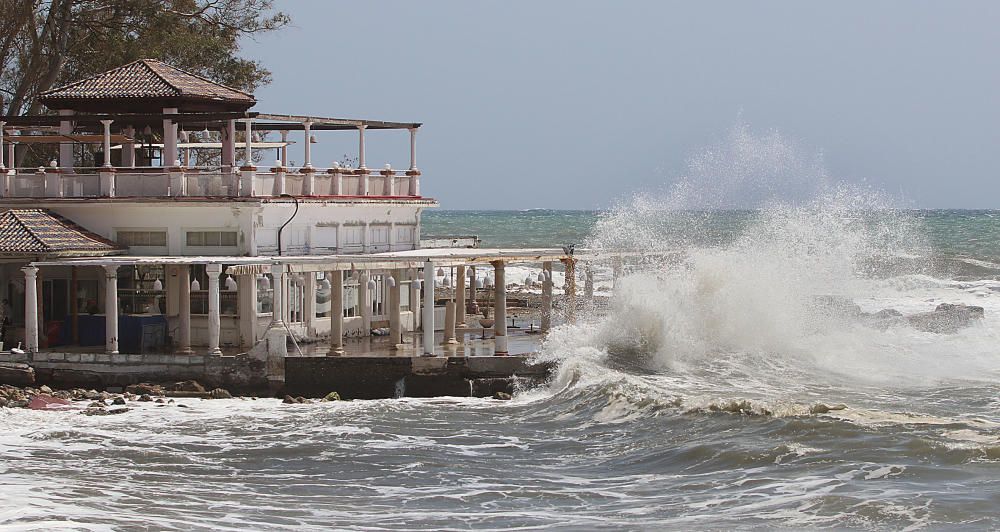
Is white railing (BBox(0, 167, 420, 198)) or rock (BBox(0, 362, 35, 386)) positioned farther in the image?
white railing (BBox(0, 167, 420, 198))

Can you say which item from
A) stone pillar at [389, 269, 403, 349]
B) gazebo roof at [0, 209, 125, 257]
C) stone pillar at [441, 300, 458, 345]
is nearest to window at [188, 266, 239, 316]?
gazebo roof at [0, 209, 125, 257]

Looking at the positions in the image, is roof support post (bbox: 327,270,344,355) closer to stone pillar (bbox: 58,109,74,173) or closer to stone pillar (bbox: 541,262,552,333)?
stone pillar (bbox: 541,262,552,333)

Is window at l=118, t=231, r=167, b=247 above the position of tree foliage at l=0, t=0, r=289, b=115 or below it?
below

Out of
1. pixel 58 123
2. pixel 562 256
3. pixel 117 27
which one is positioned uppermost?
pixel 117 27

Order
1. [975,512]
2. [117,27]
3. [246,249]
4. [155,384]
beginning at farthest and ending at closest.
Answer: [117,27] < [246,249] < [155,384] < [975,512]

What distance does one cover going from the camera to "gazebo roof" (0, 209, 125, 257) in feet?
98.0

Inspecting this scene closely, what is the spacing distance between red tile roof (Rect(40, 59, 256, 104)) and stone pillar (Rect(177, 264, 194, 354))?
489 centimetres

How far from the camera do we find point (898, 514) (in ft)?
60.1

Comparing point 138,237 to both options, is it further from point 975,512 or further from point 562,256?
point 975,512

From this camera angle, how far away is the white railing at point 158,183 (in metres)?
31.6

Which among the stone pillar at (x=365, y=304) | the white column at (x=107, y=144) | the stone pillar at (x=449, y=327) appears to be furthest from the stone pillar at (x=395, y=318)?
the white column at (x=107, y=144)

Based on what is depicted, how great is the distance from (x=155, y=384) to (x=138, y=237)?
4.30 metres

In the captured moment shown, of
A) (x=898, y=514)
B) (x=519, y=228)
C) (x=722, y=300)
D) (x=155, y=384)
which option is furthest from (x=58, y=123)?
(x=519, y=228)

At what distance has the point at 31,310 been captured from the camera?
29594 millimetres
